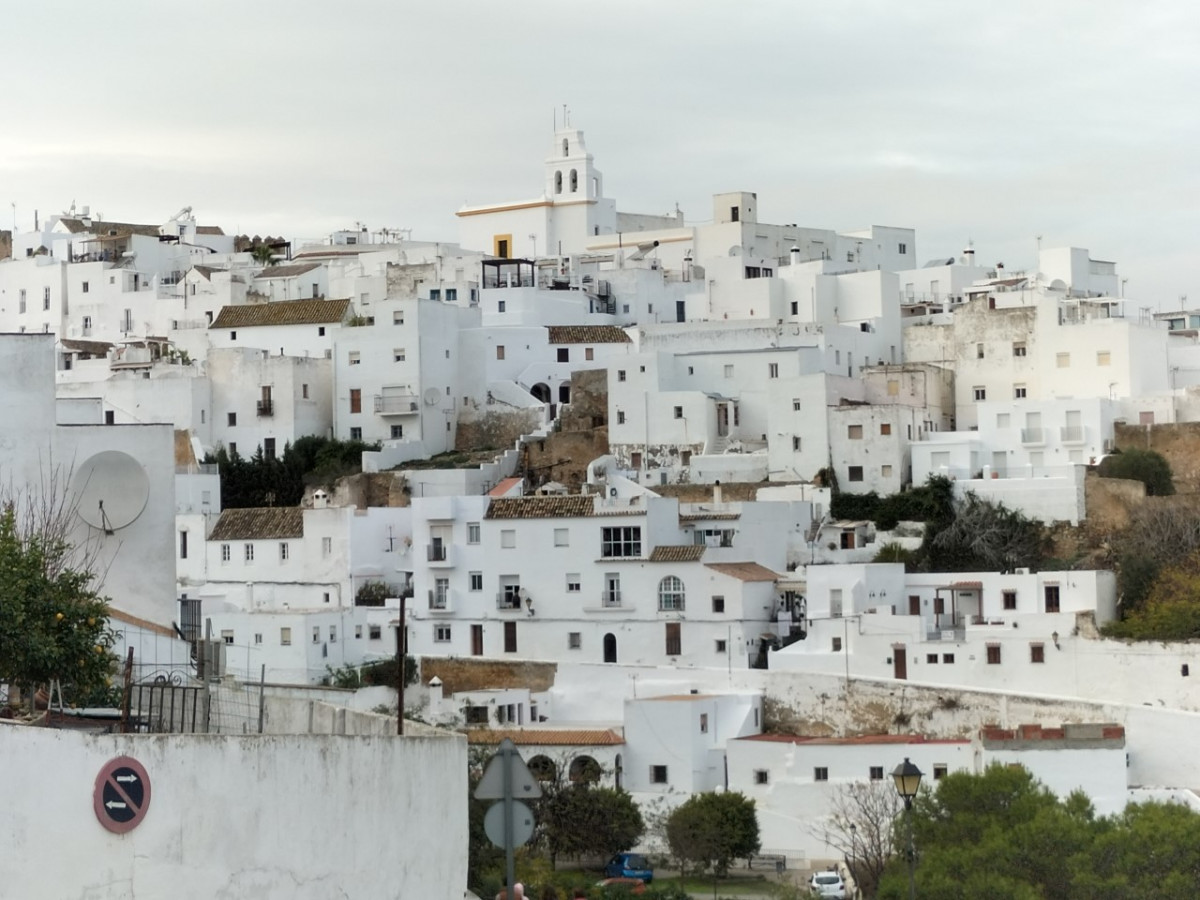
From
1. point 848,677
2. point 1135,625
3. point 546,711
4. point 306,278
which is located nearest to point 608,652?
point 546,711

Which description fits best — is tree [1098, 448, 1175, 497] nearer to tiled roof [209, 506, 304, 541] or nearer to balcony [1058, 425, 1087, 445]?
balcony [1058, 425, 1087, 445]

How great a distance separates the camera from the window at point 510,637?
47.5 m

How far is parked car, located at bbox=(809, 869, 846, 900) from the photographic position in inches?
1437

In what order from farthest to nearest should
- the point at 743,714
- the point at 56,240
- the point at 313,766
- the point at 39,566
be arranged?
the point at 56,240 → the point at 743,714 → the point at 39,566 → the point at 313,766

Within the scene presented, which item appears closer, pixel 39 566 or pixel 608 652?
pixel 39 566

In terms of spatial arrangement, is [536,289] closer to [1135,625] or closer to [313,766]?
[1135,625]

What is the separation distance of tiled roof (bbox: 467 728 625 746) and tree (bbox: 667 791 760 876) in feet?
7.86

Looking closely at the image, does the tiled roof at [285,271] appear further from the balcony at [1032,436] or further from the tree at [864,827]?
the tree at [864,827]

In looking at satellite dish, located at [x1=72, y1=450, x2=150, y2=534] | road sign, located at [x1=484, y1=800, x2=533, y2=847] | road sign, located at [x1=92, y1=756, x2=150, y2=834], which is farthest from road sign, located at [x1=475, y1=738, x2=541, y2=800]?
satellite dish, located at [x1=72, y1=450, x2=150, y2=534]

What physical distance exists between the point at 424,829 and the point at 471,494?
40.3 m

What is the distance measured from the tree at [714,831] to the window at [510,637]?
26.4 feet

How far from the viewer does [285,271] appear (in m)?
67.3

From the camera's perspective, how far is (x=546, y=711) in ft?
149

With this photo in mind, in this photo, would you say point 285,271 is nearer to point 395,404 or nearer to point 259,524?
point 395,404
